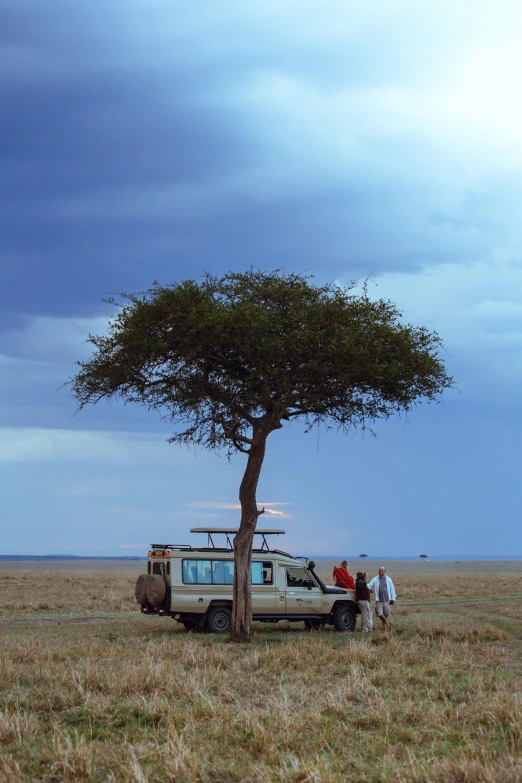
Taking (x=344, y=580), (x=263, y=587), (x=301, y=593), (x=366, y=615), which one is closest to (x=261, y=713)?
(x=263, y=587)

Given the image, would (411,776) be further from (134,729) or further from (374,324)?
(374,324)

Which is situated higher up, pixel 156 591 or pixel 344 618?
pixel 156 591

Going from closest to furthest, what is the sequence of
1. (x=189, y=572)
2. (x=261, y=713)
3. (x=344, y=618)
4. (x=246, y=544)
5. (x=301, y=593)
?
(x=261, y=713)
(x=246, y=544)
(x=189, y=572)
(x=301, y=593)
(x=344, y=618)

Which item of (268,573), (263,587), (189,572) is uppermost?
(189,572)

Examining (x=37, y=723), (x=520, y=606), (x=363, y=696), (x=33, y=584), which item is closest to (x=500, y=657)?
(x=363, y=696)

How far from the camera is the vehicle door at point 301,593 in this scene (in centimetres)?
2473

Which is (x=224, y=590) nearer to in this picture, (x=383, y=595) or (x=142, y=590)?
(x=142, y=590)

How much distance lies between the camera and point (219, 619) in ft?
78.5

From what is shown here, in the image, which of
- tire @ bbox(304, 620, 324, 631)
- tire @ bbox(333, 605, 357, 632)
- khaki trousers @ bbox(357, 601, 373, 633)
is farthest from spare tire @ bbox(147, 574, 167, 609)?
khaki trousers @ bbox(357, 601, 373, 633)

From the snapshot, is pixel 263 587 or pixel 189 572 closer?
pixel 189 572

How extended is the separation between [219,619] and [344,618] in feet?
13.4

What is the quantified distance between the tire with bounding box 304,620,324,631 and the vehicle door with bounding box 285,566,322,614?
580mm

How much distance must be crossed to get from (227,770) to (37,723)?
3.02 metres

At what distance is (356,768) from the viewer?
8.92 meters
